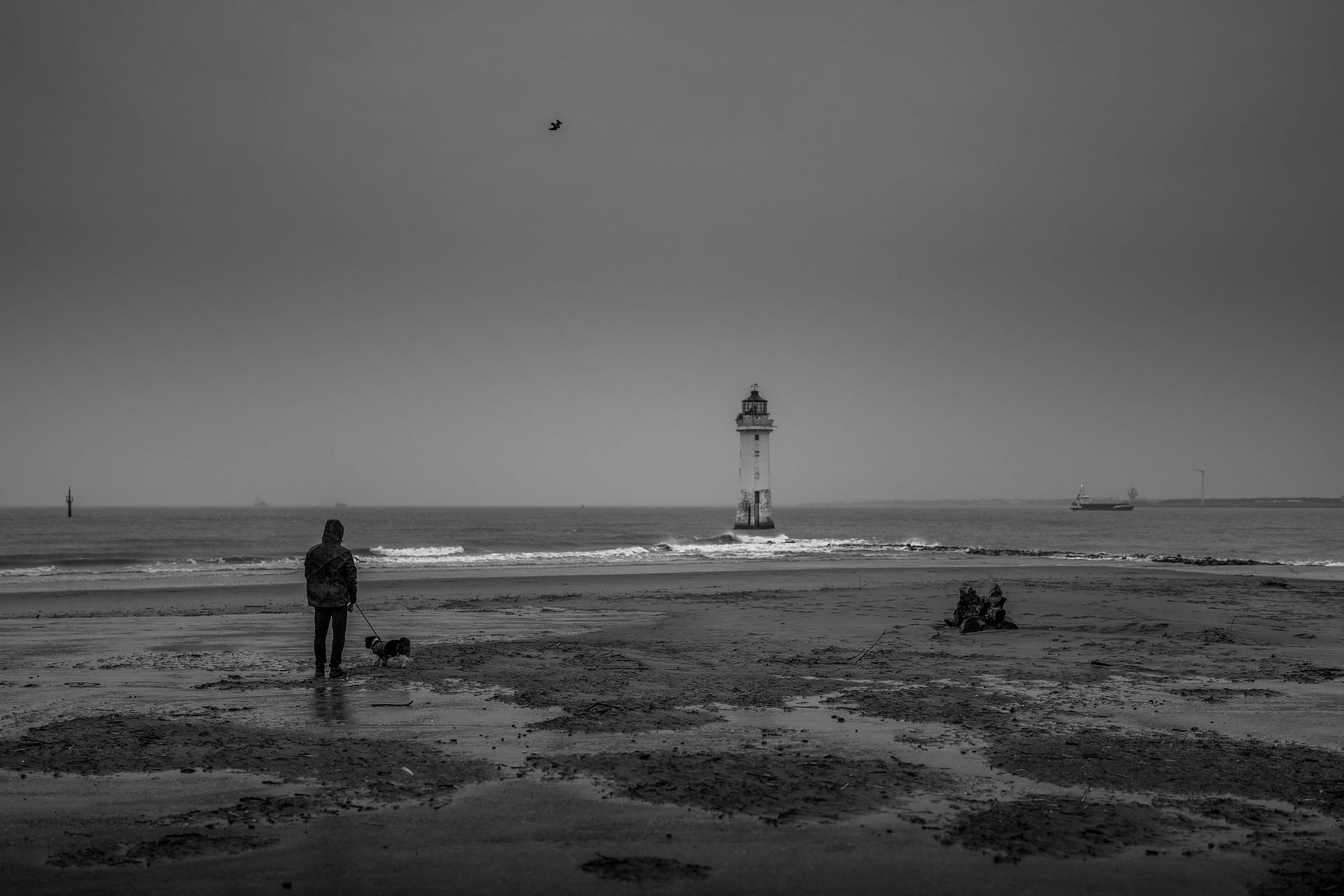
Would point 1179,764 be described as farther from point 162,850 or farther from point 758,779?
point 162,850

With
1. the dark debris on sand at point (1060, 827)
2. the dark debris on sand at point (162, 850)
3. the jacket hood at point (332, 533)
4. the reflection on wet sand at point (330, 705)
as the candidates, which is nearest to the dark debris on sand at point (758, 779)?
the dark debris on sand at point (1060, 827)

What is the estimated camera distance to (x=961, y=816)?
621cm

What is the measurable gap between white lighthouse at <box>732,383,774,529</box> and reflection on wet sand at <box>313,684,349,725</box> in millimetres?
50827

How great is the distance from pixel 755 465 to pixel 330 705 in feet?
175

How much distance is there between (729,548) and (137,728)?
44.6 meters

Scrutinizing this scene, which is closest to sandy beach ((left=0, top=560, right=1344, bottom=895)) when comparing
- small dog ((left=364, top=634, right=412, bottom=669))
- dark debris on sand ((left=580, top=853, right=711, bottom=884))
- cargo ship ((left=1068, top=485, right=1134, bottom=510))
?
dark debris on sand ((left=580, top=853, right=711, bottom=884))

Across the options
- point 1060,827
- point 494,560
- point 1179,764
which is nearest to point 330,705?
point 1060,827

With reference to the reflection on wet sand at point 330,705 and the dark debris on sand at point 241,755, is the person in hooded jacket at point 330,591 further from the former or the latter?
the dark debris on sand at point 241,755

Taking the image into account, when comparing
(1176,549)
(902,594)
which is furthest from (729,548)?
(902,594)

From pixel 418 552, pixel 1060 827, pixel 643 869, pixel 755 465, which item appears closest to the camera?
pixel 643 869

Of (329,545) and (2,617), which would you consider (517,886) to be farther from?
(2,617)

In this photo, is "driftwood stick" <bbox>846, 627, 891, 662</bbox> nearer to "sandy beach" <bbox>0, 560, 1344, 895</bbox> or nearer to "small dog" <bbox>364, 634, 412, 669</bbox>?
"sandy beach" <bbox>0, 560, 1344, 895</bbox>

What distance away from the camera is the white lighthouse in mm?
60906

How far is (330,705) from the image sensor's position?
9789mm
